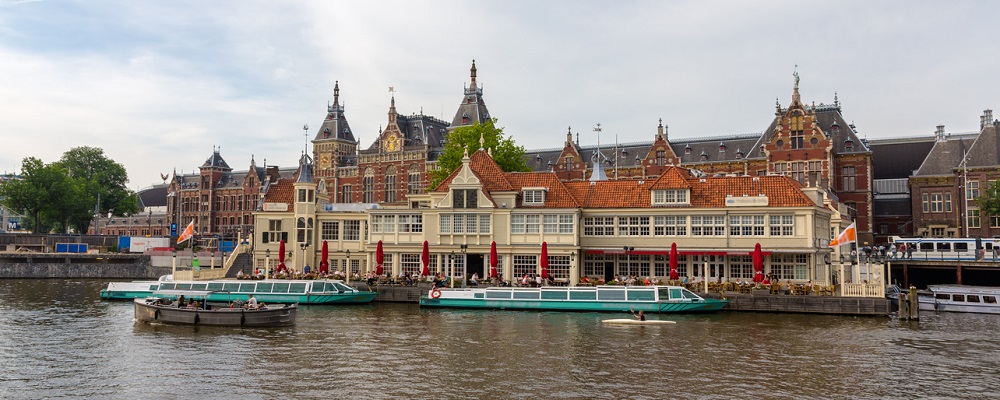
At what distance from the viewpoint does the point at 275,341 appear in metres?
36.5

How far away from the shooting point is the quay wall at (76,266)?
8969 cm

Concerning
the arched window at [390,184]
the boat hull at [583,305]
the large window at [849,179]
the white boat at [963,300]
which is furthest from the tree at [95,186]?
the white boat at [963,300]

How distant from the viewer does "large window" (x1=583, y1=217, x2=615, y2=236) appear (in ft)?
193

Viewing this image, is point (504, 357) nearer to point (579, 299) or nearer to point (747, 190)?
point (579, 299)

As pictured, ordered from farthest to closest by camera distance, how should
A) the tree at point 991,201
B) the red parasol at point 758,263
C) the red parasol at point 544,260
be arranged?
the tree at point 991,201 < the red parasol at point 544,260 < the red parasol at point 758,263

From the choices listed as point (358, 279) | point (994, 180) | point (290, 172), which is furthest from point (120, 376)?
point (290, 172)

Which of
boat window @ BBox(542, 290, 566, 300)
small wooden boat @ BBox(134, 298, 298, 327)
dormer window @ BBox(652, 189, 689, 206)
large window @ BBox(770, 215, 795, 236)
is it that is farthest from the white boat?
small wooden boat @ BBox(134, 298, 298, 327)

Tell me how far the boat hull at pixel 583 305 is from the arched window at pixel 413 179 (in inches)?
2465

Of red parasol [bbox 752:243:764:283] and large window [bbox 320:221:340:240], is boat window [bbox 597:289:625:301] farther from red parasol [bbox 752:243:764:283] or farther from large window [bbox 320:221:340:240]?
large window [bbox 320:221:340:240]

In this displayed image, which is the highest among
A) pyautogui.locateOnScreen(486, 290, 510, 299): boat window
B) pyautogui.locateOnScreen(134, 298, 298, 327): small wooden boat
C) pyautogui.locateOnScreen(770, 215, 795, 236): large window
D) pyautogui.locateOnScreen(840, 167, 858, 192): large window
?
pyautogui.locateOnScreen(840, 167, 858, 192): large window

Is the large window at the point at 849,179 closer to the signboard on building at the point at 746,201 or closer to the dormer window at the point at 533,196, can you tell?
the signboard on building at the point at 746,201

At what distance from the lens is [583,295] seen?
1925 inches

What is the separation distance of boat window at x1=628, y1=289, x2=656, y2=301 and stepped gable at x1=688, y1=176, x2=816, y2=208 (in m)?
12.0

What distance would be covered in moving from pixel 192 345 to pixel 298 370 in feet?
29.0
